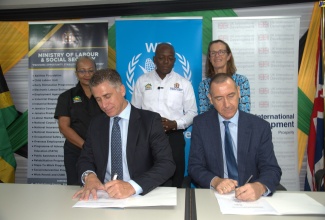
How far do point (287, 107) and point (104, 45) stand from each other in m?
2.71

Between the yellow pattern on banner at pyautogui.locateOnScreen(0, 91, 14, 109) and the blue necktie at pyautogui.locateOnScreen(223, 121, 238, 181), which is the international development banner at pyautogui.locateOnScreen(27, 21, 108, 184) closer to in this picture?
the yellow pattern on banner at pyautogui.locateOnScreen(0, 91, 14, 109)

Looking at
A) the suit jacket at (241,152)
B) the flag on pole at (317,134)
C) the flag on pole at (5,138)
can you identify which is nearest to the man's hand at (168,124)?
the suit jacket at (241,152)

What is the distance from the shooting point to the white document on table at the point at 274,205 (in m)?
1.55

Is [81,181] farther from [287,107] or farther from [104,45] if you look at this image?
[287,107]

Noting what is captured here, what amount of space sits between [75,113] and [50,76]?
66.4 inches

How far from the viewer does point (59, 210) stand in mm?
1613

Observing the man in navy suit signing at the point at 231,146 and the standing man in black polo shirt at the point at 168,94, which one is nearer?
the man in navy suit signing at the point at 231,146

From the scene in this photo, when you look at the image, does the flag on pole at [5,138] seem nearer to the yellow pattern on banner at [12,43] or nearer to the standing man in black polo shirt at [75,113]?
the yellow pattern on banner at [12,43]

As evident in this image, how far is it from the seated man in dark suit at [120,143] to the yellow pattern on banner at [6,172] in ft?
9.01

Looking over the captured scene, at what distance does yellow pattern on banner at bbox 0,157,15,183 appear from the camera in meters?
4.38

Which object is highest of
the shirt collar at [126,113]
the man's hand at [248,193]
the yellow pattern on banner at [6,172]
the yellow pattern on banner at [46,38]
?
the yellow pattern on banner at [46,38]

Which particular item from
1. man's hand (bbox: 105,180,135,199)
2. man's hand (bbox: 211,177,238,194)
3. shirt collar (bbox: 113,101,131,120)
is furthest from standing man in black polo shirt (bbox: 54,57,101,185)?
man's hand (bbox: 211,177,238,194)

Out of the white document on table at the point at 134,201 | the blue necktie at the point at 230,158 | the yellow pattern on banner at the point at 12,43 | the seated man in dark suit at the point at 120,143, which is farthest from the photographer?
the yellow pattern on banner at the point at 12,43

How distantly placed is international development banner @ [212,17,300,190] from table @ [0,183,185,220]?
2697mm
